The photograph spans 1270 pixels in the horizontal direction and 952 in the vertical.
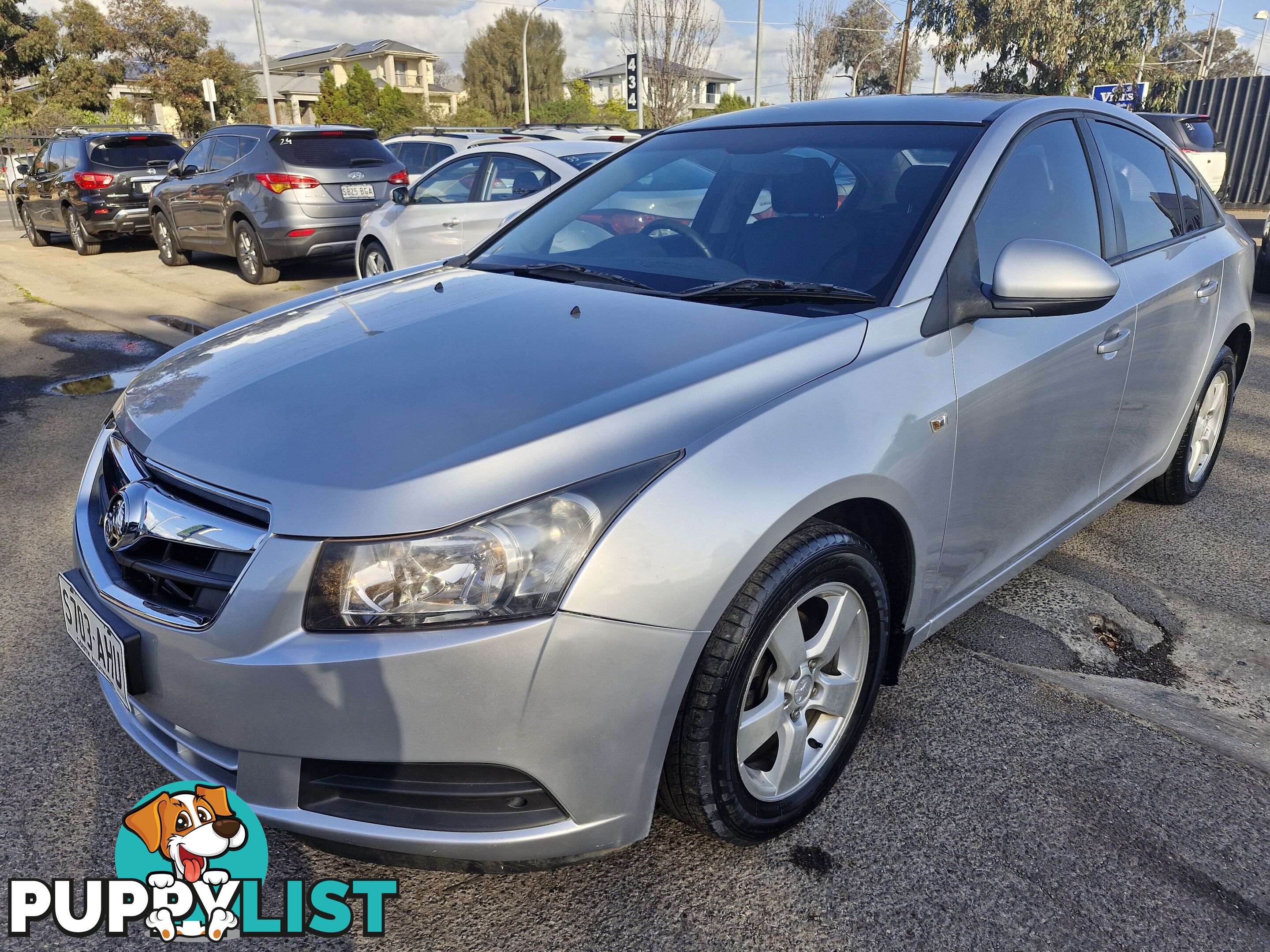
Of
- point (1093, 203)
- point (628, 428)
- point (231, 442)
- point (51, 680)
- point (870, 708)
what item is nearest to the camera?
point (628, 428)

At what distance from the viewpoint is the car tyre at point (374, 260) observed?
9.18m

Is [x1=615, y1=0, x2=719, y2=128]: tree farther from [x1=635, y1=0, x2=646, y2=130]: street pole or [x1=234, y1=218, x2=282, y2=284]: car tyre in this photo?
[x1=234, y1=218, x2=282, y2=284]: car tyre

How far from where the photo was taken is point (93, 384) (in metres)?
6.47

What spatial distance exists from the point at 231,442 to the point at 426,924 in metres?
1.08

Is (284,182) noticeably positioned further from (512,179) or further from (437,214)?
(512,179)

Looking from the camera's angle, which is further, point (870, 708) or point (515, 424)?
point (870, 708)

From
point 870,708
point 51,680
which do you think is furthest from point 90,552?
point 870,708

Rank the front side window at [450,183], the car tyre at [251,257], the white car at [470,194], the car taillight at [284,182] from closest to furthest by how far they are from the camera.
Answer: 1. the white car at [470,194]
2. the front side window at [450,183]
3. the car taillight at [284,182]
4. the car tyre at [251,257]

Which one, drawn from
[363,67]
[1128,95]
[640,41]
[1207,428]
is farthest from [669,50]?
[363,67]

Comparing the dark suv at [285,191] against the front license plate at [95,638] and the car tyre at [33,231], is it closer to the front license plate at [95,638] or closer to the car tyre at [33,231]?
the car tyre at [33,231]

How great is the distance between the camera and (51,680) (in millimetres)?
2895

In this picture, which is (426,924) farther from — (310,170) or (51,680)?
(310,170)

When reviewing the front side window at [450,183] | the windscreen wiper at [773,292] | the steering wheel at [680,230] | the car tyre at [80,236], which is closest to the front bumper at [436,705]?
the windscreen wiper at [773,292]

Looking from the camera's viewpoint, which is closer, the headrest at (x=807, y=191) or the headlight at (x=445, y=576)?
the headlight at (x=445, y=576)
